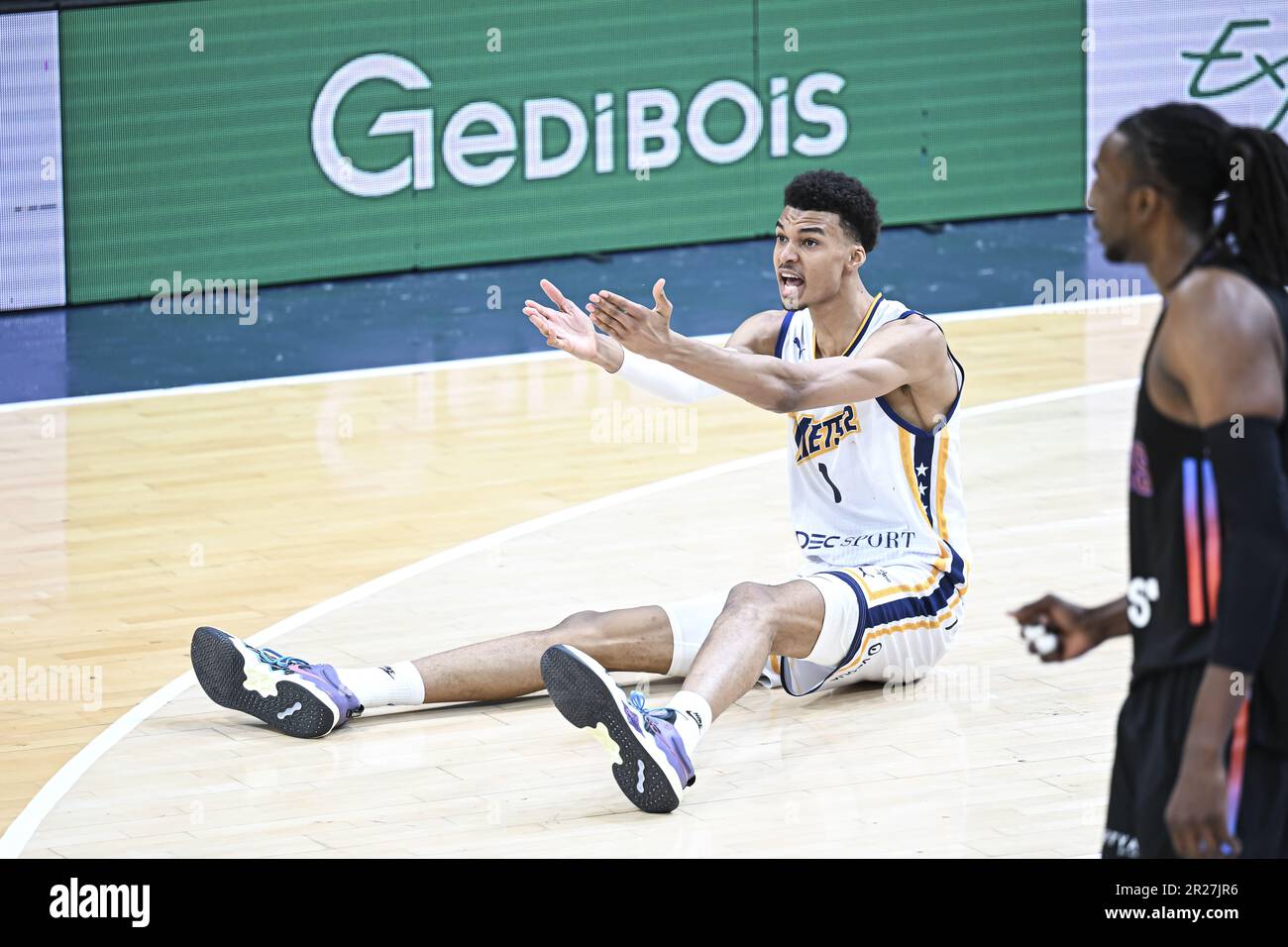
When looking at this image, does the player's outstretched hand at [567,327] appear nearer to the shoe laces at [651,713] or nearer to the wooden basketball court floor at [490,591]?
the shoe laces at [651,713]

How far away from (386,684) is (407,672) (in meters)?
0.07

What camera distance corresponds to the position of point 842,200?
19.7ft

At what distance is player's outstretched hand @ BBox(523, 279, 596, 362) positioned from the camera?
527cm

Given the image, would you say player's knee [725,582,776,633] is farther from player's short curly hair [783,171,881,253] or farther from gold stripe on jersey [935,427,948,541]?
player's short curly hair [783,171,881,253]

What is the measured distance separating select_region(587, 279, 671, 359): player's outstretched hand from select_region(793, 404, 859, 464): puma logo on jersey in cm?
117

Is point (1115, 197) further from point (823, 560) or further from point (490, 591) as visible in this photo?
point (490, 591)

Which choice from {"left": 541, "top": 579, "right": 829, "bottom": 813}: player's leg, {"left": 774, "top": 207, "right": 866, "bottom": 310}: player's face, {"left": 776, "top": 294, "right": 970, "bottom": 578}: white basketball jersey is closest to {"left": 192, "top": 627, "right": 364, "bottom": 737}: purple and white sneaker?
{"left": 541, "top": 579, "right": 829, "bottom": 813}: player's leg

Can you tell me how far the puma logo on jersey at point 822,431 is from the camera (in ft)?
20.0

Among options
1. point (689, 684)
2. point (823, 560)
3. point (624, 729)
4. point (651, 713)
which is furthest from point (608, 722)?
point (823, 560)

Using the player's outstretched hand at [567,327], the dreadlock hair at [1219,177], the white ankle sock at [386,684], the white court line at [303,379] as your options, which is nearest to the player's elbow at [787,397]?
the player's outstretched hand at [567,327]

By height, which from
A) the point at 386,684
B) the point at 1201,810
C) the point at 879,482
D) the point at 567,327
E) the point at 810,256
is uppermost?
the point at 810,256

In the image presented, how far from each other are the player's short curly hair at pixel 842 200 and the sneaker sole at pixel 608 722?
60.9 inches
